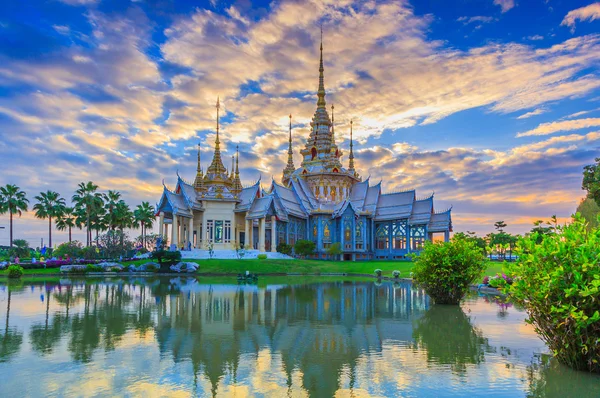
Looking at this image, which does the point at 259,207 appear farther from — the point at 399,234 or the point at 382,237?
the point at 399,234

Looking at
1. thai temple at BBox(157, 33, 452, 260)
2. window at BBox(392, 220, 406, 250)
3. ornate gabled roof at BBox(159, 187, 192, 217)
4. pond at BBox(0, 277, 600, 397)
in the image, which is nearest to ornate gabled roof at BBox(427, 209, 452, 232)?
thai temple at BBox(157, 33, 452, 260)

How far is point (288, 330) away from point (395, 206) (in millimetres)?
43039

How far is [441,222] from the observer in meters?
49.1

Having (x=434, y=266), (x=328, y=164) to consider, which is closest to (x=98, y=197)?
(x=328, y=164)

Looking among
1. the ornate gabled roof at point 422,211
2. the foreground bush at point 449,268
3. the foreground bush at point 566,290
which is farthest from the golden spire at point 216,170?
the foreground bush at point 566,290

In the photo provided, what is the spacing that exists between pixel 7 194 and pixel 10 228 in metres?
3.55

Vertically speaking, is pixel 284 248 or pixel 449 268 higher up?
pixel 449 268

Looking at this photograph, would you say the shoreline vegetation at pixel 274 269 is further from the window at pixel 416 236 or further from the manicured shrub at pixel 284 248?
the window at pixel 416 236

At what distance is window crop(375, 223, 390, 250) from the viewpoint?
52.3 meters

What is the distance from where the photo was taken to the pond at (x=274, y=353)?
642 centimetres

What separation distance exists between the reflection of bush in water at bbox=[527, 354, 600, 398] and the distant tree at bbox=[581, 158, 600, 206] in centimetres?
2560

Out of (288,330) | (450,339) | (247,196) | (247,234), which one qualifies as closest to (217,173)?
(247,196)

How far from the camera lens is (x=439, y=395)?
6.12 m

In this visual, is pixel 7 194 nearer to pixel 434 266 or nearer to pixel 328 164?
pixel 328 164
